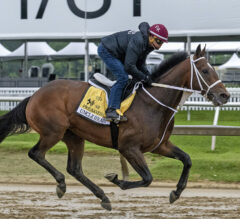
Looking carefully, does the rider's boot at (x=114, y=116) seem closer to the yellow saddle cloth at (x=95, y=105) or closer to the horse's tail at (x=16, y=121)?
the yellow saddle cloth at (x=95, y=105)

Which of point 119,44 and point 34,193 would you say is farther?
point 34,193

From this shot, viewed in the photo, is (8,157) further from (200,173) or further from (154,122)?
(154,122)

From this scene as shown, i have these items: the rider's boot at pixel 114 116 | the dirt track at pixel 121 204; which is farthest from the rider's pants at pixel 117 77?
the dirt track at pixel 121 204

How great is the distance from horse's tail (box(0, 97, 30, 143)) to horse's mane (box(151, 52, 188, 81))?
1.69m

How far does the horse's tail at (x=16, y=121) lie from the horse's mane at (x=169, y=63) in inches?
66.7

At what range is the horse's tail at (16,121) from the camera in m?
7.60

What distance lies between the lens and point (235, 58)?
118 ft

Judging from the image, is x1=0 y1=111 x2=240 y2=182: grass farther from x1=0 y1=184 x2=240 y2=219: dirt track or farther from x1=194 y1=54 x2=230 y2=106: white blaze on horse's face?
x1=194 y1=54 x2=230 y2=106: white blaze on horse's face

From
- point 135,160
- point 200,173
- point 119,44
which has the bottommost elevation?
point 200,173

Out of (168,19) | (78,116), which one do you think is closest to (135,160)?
(78,116)

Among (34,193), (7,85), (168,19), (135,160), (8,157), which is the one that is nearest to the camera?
(135,160)

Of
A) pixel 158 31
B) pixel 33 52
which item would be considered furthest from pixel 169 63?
pixel 33 52

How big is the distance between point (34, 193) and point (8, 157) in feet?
11.4

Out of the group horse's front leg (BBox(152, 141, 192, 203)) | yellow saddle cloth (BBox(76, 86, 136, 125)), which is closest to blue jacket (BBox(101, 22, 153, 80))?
yellow saddle cloth (BBox(76, 86, 136, 125))
